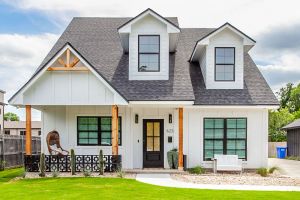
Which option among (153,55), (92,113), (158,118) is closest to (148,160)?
(158,118)

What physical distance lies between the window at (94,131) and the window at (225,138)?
4.10m

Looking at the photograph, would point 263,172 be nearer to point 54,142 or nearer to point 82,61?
point 82,61

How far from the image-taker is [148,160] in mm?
19469

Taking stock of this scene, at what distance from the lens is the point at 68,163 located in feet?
56.1

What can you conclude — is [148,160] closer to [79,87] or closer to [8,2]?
[79,87]

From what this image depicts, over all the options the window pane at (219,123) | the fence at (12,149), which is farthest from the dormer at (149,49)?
the fence at (12,149)

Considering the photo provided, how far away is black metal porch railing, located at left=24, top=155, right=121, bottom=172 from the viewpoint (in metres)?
16.9

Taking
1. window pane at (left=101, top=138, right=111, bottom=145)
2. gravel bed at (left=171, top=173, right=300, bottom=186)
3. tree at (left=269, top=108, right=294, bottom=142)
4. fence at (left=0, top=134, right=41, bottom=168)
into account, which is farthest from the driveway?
tree at (left=269, top=108, right=294, bottom=142)

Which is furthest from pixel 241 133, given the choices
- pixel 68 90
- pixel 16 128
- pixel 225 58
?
pixel 16 128

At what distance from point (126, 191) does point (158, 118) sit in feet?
24.8

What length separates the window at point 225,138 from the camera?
754 inches

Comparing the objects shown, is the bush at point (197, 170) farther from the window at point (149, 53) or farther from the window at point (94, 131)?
the window at point (149, 53)

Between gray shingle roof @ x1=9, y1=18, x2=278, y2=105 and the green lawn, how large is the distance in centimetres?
486

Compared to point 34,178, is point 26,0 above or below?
above
